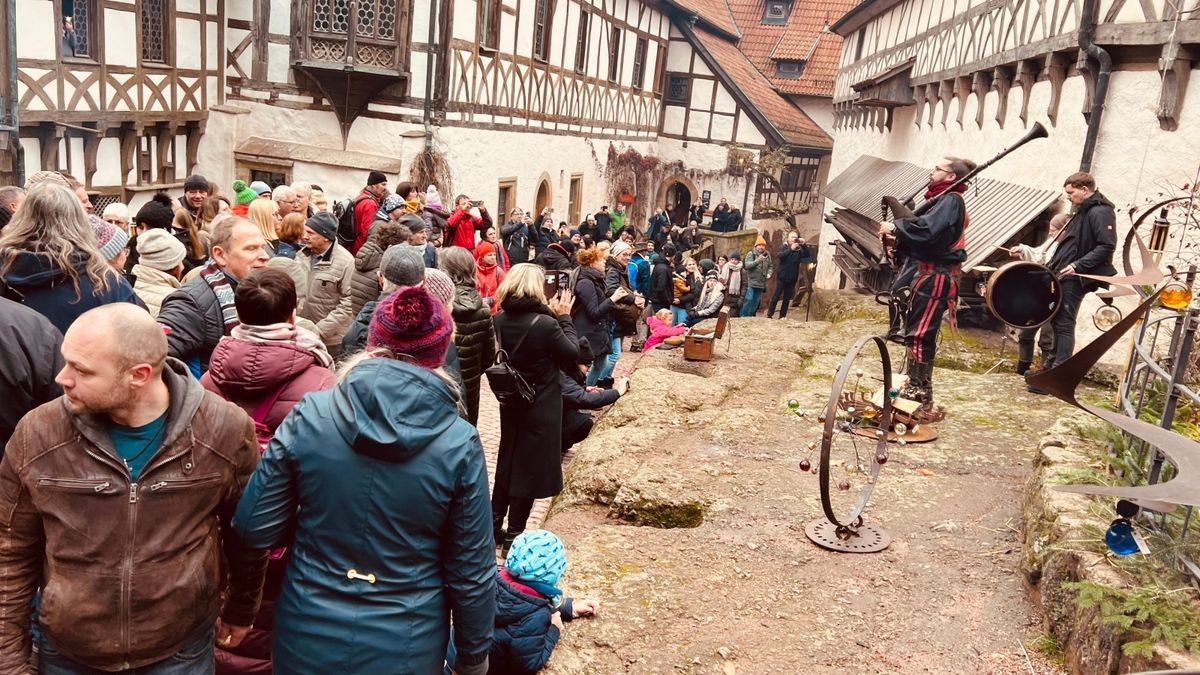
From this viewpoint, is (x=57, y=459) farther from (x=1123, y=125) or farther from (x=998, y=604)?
(x=1123, y=125)

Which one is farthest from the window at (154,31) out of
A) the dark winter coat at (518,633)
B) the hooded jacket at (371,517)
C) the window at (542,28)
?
the hooded jacket at (371,517)

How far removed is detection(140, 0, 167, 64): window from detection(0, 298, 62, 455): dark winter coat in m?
12.8

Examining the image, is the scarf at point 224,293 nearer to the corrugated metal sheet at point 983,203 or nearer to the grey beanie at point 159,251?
the grey beanie at point 159,251

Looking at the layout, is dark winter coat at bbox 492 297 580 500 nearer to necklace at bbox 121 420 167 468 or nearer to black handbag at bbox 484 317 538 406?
black handbag at bbox 484 317 538 406

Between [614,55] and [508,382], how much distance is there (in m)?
20.9

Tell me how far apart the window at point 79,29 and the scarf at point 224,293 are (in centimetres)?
1031

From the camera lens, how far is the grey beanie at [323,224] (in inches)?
236

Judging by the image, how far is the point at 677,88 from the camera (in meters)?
29.3

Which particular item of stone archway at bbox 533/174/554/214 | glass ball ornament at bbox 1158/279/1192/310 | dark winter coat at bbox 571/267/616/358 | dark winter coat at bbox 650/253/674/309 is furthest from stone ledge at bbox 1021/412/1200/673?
stone archway at bbox 533/174/554/214

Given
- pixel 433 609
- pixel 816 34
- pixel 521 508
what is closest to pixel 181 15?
pixel 521 508

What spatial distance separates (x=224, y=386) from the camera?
3109 mm

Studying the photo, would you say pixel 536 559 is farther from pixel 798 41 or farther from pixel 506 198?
pixel 798 41

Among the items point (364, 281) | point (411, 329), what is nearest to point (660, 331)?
→ point (364, 281)

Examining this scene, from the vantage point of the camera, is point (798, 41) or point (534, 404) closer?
point (534, 404)
